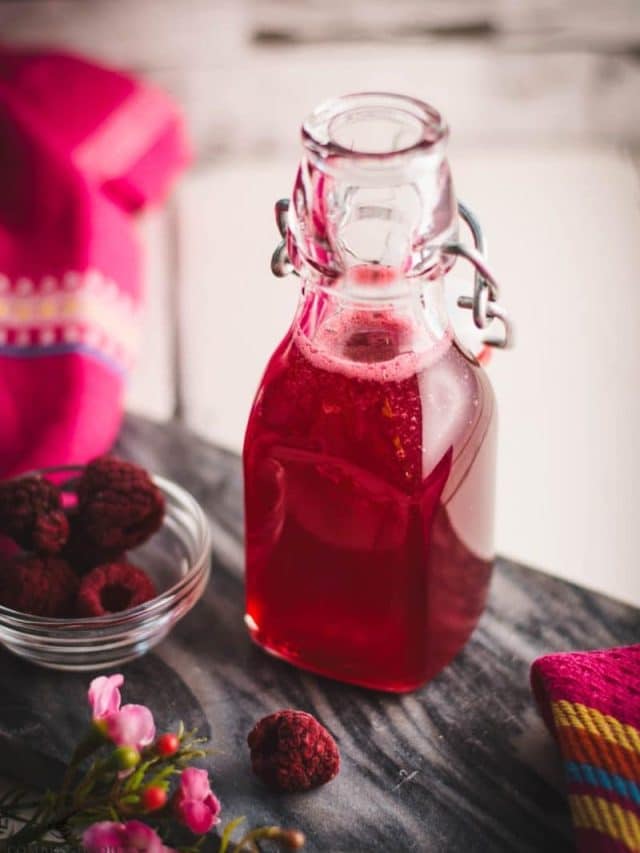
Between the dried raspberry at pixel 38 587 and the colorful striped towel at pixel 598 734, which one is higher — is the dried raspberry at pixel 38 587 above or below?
above

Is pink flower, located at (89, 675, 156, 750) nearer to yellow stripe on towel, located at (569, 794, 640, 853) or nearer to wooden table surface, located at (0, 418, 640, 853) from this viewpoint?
wooden table surface, located at (0, 418, 640, 853)

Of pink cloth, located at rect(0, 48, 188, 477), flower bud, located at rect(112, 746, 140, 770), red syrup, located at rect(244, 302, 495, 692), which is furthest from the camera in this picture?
pink cloth, located at rect(0, 48, 188, 477)

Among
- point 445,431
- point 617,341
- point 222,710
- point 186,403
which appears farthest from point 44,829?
point 617,341

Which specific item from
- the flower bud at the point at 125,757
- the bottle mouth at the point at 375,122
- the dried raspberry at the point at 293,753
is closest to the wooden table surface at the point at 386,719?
the dried raspberry at the point at 293,753

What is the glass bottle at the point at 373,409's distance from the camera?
583mm

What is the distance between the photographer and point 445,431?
0.61m

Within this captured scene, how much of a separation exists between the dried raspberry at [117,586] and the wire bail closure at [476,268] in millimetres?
176

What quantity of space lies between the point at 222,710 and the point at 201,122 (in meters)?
0.67

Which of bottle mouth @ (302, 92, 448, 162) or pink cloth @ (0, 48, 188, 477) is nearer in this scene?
bottle mouth @ (302, 92, 448, 162)

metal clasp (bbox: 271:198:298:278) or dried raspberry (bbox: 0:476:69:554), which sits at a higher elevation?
Result: metal clasp (bbox: 271:198:298:278)

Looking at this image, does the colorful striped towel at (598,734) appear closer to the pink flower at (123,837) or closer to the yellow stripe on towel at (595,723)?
the yellow stripe on towel at (595,723)

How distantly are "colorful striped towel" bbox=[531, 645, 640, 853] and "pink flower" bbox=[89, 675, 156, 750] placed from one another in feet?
0.63

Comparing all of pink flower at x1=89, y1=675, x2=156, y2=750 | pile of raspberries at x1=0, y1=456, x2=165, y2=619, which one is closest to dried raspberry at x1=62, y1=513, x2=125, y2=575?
pile of raspberries at x1=0, y1=456, x2=165, y2=619

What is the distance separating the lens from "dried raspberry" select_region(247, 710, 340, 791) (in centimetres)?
61
